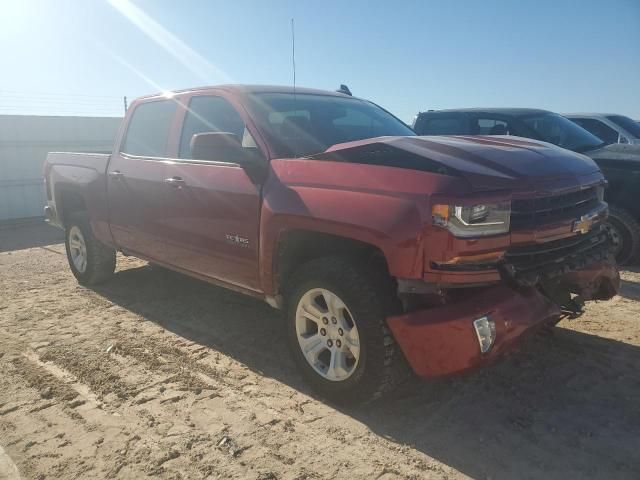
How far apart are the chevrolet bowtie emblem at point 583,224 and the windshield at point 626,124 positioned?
22.9 feet

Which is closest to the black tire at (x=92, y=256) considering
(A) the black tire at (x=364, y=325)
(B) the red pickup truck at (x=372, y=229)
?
(B) the red pickup truck at (x=372, y=229)

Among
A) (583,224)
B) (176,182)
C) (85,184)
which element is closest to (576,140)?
(583,224)

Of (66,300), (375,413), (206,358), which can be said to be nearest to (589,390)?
(375,413)

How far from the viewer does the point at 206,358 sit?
3.69 metres

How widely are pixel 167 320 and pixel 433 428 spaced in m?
2.64

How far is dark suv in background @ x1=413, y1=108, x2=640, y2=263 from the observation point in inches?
222

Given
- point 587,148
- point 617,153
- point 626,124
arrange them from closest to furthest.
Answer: point 617,153, point 587,148, point 626,124

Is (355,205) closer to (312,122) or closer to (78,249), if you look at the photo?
(312,122)

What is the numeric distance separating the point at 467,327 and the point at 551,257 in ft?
2.34

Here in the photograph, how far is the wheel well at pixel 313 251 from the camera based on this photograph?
2.88 metres

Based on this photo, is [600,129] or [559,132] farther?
[600,129]

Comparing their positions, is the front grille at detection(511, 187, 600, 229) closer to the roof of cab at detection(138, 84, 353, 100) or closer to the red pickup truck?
the red pickup truck

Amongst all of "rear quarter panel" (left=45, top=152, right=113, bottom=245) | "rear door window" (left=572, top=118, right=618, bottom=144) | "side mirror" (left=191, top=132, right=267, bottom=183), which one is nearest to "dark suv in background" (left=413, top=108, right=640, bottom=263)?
"rear door window" (left=572, top=118, right=618, bottom=144)

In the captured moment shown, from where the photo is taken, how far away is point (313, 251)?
3219mm
